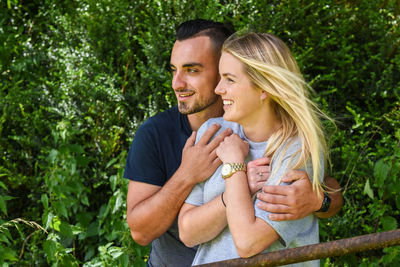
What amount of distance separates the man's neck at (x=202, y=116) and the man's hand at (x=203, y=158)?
305 millimetres

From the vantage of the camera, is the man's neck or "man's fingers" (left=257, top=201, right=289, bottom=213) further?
the man's neck

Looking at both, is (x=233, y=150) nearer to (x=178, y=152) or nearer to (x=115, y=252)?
(x=178, y=152)

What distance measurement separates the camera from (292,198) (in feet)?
5.46

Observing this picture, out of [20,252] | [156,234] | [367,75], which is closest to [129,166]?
[156,234]

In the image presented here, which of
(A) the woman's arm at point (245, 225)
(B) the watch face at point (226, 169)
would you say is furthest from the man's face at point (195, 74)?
(A) the woman's arm at point (245, 225)

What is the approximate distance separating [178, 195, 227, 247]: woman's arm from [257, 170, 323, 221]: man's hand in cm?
14

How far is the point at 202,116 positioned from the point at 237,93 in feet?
1.76

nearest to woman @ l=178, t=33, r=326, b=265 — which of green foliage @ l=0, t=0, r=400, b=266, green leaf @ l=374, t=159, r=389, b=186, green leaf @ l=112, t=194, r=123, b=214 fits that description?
green leaf @ l=374, t=159, r=389, b=186

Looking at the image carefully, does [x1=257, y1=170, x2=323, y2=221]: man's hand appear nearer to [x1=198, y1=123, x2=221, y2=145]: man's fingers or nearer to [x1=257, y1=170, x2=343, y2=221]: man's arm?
[x1=257, y1=170, x2=343, y2=221]: man's arm

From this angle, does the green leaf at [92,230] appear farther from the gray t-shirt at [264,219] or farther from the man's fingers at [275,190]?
the man's fingers at [275,190]

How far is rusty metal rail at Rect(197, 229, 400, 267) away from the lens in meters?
1.21

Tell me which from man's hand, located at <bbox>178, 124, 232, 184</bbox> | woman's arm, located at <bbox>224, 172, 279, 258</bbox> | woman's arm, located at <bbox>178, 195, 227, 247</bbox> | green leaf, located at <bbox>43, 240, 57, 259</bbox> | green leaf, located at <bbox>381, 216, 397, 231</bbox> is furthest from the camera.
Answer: green leaf, located at <bbox>43, 240, 57, 259</bbox>

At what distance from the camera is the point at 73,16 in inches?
157

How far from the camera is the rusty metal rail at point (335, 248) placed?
3.98 ft
